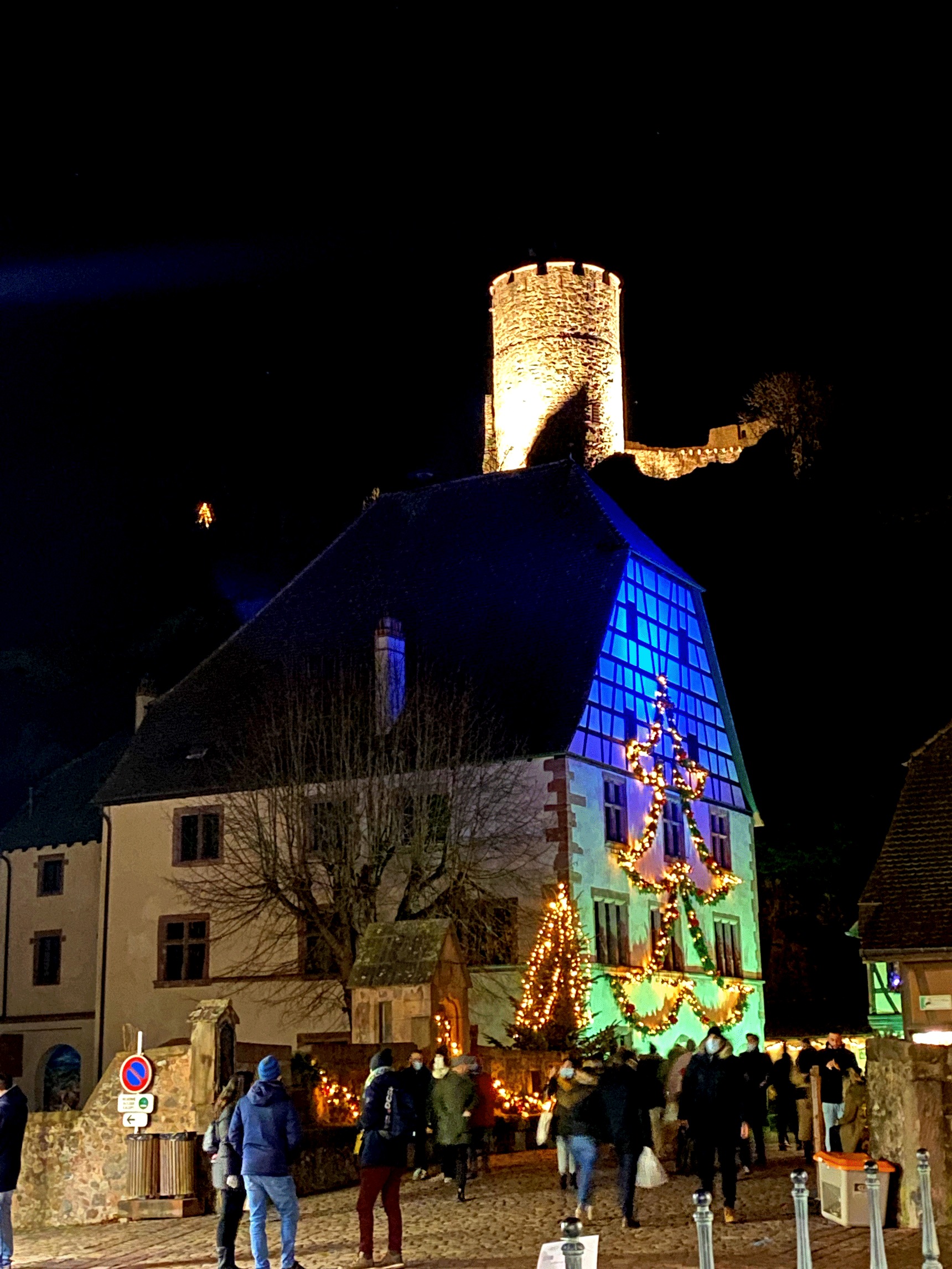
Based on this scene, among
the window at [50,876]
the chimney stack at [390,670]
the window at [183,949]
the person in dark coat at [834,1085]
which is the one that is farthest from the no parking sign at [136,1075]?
the window at [50,876]

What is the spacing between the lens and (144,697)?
3944 cm

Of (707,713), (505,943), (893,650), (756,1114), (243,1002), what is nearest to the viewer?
(756,1114)

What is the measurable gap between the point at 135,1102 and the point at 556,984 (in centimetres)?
1337

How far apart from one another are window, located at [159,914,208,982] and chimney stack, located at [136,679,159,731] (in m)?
5.49

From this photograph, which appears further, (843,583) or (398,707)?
(843,583)

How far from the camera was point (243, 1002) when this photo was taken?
3375 centimetres

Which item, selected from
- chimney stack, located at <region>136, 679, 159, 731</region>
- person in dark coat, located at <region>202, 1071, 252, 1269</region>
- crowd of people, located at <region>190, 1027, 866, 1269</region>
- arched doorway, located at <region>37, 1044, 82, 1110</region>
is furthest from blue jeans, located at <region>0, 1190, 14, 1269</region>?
chimney stack, located at <region>136, 679, 159, 731</region>

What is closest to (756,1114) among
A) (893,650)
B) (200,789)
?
(200,789)

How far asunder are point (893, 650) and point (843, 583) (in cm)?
326

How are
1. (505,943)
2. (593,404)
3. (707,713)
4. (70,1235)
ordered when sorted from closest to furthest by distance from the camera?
(70,1235) < (505,943) < (707,713) < (593,404)

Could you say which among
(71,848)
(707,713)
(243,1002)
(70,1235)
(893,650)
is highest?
(893,650)

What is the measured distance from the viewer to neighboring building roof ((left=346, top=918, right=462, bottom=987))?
22500 millimetres

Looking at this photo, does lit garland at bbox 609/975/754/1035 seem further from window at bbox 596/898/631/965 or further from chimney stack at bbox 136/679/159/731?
chimney stack at bbox 136/679/159/731

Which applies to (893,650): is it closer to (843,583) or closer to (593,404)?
(843,583)
